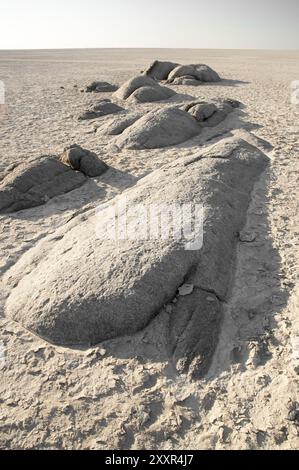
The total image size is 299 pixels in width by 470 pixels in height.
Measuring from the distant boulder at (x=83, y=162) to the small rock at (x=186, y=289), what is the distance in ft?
16.9

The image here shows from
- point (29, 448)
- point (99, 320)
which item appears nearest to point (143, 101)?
point (99, 320)

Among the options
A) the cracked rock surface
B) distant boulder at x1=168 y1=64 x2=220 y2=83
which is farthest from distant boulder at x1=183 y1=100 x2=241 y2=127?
distant boulder at x1=168 y1=64 x2=220 y2=83

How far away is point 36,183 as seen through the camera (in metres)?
8.55

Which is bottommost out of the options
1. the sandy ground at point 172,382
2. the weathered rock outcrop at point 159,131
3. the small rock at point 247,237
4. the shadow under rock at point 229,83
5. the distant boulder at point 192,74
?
the sandy ground at point 172,382

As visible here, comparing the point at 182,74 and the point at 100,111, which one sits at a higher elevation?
the point at 182,74

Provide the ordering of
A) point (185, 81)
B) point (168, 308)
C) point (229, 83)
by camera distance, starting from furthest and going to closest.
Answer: point (229, 83) → point (185, 81) → point (168, 308)

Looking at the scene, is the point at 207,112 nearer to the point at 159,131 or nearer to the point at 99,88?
the point at 159,131

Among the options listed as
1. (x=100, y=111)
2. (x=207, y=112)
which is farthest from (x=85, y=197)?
(x=100, y=111)

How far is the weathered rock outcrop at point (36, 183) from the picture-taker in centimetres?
811

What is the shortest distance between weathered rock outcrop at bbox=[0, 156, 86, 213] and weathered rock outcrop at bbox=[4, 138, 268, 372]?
1.85 metres

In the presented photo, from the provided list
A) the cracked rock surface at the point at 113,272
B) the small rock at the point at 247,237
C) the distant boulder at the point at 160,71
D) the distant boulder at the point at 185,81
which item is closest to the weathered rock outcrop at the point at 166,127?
the cracked rock surface at the point at 113,272

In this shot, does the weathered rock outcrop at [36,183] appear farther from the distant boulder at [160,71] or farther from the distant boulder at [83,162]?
the distant boulder at [160,71]

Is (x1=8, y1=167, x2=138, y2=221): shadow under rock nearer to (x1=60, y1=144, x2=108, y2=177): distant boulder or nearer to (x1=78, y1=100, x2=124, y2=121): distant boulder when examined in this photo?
(x1=60, y1=144, x2=108, y2=177): distant boulder

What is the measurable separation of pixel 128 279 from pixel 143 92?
46.8ft
